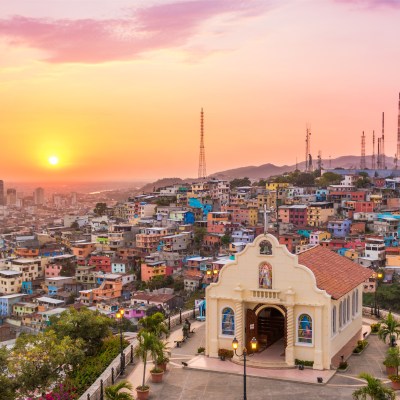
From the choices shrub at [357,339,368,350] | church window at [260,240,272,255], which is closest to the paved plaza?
shrub at [357,339,368,350]

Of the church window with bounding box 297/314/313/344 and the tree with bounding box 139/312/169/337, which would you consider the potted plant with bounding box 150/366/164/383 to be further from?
the church window with bounding box 297/314/313/344

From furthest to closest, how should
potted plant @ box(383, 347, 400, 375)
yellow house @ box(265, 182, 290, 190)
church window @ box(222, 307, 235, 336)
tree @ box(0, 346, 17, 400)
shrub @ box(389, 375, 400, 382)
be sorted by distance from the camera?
yellow house @ box(265, 182, 290, 190)
church window @ box(222, 307, 235, 336)
potted plant @ box(383, 347, 400, 375)
tree @ box(0, 346, 17, 400)
shrub @ box(389, 375, 400, 382)

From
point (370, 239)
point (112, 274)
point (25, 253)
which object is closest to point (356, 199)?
point (370, 239)

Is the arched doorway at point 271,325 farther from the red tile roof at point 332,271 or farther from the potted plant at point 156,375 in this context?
the potted plant at point 156,375

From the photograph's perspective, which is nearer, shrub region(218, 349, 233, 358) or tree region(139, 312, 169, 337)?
tree region(139, 312, 169, 337)

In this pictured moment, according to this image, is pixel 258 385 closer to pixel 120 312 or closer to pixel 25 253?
pixel 120 312

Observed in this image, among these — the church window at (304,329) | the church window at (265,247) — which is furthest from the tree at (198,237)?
the church window at (304,329)
